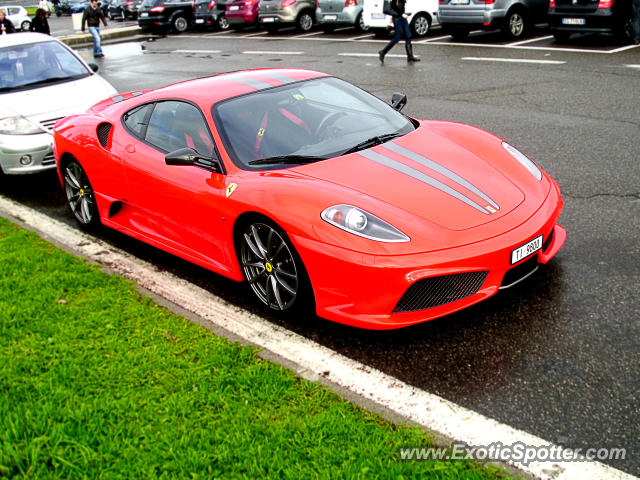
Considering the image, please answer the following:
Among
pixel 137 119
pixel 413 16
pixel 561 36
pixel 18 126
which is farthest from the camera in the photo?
pixel 413 16

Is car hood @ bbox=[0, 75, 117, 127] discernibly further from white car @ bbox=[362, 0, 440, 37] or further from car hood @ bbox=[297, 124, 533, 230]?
white car @ bbox=[362, 0, 440, 37]

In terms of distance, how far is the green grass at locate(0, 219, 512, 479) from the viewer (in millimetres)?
3123

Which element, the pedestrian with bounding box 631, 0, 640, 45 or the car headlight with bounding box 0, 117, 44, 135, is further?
the pedestrian with bounding box 631, 0, 640, 45

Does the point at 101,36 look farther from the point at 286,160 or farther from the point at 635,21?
the point at 286,160

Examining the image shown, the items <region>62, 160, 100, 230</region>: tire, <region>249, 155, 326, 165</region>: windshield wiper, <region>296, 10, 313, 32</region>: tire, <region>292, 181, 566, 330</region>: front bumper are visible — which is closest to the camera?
<region>292, 181, 566, 330</region>: front bumper

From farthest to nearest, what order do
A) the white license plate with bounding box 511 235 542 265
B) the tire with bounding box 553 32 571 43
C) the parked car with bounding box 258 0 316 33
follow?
the parked car with bounding box 258 0 316 33
the tire with bounding box 553 32 571 43
the white license plate with bounding box 511 235 542 265

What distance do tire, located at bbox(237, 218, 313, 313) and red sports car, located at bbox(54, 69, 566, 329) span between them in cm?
1

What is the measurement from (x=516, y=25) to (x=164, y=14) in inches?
683

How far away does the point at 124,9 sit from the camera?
1823 inches

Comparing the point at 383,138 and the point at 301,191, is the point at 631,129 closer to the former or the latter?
the point at 383,138

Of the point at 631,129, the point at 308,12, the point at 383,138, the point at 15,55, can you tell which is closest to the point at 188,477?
the point at 383,138

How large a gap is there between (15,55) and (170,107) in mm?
4745

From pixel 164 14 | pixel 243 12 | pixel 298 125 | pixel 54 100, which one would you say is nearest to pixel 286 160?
pixel 298 125

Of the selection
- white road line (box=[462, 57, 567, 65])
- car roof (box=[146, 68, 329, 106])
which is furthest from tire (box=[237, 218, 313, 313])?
white road line (box=[462, 57, 567, 65])
